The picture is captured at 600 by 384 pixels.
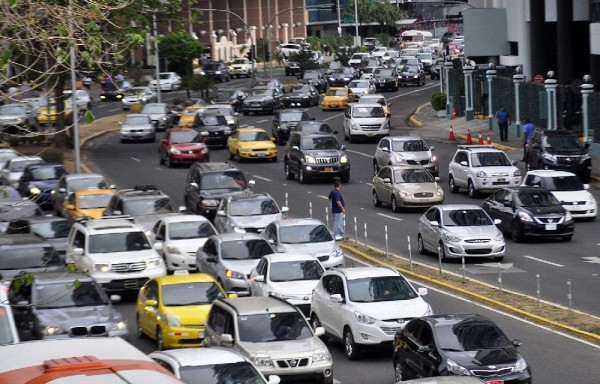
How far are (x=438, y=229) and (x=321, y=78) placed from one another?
63013mm

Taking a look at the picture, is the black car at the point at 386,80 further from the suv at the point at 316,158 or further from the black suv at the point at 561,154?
the black suv at the point at 561,154

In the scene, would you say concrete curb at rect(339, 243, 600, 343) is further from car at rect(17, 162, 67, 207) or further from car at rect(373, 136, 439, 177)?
car at rect(17, 162, 67, 207)

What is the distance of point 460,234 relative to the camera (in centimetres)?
3050

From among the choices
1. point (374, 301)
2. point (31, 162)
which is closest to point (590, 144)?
point (31, 162)

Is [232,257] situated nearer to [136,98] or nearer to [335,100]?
[335,100]

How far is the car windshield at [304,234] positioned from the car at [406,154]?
15750 mm

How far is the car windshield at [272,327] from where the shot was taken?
19.5 meters

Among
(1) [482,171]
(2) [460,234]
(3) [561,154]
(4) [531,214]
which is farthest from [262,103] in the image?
(2) [460,234]

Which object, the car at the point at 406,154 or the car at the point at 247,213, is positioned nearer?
the car at the point at 247,213

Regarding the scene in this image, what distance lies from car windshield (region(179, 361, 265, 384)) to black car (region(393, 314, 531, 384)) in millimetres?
2971

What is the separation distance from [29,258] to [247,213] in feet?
27.4

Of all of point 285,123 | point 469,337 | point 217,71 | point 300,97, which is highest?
point 217,71

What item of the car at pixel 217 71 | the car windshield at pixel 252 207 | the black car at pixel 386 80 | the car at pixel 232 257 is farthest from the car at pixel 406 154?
A: the car at pixel 217 71

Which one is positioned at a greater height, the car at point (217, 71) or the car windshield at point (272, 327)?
the car at point (217, 71)
